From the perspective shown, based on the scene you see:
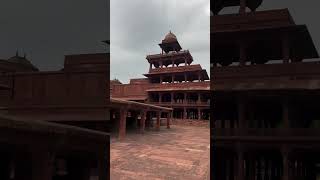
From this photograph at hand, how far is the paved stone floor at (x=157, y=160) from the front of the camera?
8.01m

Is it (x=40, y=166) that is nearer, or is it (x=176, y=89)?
(x=40, y=166)

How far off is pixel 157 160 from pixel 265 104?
6.49 metres

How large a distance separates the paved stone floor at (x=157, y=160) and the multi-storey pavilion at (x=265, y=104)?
242 centimetres

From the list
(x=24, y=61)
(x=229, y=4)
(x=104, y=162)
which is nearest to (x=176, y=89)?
(x=229, y=4)

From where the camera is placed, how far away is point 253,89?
40.7 feet

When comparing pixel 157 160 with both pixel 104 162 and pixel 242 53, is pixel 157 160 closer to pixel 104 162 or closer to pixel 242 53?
pixel 104 162

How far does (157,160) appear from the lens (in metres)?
8.73

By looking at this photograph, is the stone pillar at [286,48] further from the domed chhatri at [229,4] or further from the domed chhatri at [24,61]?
the domed chhatri at [24,61]

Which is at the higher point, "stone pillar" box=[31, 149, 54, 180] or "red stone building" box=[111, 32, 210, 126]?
"red stone building" box=[111, 32, 210, 126]

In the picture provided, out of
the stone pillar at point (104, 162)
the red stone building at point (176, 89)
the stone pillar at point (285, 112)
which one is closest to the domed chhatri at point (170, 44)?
the red stone building at point (176, 89)

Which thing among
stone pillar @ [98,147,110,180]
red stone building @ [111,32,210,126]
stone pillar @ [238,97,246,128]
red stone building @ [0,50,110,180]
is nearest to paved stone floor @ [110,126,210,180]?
stone pillar @ [98,147,110,180]

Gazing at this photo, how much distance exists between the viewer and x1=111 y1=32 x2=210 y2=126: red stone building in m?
27.2

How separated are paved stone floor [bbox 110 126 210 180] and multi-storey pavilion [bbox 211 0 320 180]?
242 centimetres

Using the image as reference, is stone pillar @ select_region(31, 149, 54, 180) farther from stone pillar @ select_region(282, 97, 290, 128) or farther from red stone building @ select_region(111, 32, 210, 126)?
red stone building @ select_region(111, 32, 210, 126)
